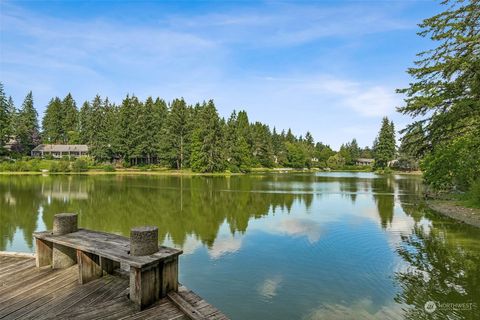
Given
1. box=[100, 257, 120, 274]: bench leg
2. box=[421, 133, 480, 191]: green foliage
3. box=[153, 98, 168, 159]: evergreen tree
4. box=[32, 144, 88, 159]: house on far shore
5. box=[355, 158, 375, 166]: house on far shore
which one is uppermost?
box=[153, 98, 168, 159]: evergreen tree

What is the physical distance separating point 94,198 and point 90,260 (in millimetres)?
20316

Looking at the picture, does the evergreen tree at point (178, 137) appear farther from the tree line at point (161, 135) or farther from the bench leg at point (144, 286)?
the bench leg at point (144, 286)

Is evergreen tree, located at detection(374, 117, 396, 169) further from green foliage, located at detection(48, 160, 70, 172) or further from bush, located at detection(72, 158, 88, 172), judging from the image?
green foliage, located at detection(48, 160, 70, 172)

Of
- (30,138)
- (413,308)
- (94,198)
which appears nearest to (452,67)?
(413,308)

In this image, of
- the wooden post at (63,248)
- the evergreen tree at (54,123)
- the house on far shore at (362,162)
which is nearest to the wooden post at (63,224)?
the wooden post at (63,248)

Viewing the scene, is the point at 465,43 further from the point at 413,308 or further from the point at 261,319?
the point at 261,319

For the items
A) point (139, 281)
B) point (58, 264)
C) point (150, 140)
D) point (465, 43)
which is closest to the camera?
point (139, 281)

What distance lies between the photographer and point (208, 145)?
6238 centimetres

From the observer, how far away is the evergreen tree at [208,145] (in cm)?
6272

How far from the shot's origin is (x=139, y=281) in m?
4.77

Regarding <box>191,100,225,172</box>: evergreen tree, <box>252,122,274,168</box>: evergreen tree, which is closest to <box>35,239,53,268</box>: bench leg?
<box>191,100,225,172</box>: evergreen tree

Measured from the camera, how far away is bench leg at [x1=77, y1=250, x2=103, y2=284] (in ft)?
18.9

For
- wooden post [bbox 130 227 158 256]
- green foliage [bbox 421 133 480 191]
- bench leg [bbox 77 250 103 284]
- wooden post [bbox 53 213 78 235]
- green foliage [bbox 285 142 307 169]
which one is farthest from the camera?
green foliage [bbox 285 142 307 169]

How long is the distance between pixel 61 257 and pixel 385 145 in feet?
317
